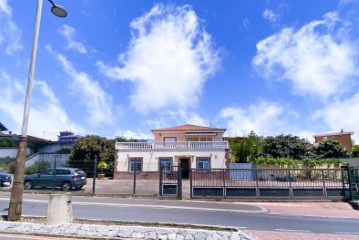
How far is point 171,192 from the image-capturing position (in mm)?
17688

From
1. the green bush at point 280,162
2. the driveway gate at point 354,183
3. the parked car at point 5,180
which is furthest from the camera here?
the green bush at point 280,162

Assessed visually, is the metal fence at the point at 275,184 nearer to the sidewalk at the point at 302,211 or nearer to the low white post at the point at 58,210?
the sidewalk at the point at 302,211

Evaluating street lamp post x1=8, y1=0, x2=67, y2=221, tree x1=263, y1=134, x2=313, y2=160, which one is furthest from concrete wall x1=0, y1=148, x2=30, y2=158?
street lamp post x1=8, y1=0, x2=67, y2=221

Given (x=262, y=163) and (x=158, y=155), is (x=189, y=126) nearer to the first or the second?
(x=158, y=155)

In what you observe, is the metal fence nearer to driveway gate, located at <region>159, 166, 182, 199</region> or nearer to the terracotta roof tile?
driveway gate, located at <region>159, 166, 182, 199</region>

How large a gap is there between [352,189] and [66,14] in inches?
669

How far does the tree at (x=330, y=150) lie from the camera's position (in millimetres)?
42750

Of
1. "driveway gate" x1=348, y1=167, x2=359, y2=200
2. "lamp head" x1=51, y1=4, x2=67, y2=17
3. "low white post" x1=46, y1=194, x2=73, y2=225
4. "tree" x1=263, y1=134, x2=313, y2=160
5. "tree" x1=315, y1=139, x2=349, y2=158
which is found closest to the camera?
"low white post" x1=46, y1=194, x2=73, y2=225

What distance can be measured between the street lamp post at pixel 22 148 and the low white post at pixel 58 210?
44.6 inches

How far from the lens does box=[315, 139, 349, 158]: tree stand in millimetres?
42750

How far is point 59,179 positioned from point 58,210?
14018mm

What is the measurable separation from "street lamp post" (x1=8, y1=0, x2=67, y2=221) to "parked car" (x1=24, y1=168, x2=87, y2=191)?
40.8 feet

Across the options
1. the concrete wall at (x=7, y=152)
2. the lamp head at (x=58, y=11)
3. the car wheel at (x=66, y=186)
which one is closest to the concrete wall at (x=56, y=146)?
the concrete wall at (x=7, y=152)

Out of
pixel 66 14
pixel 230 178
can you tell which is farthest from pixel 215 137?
pixel 66 14
